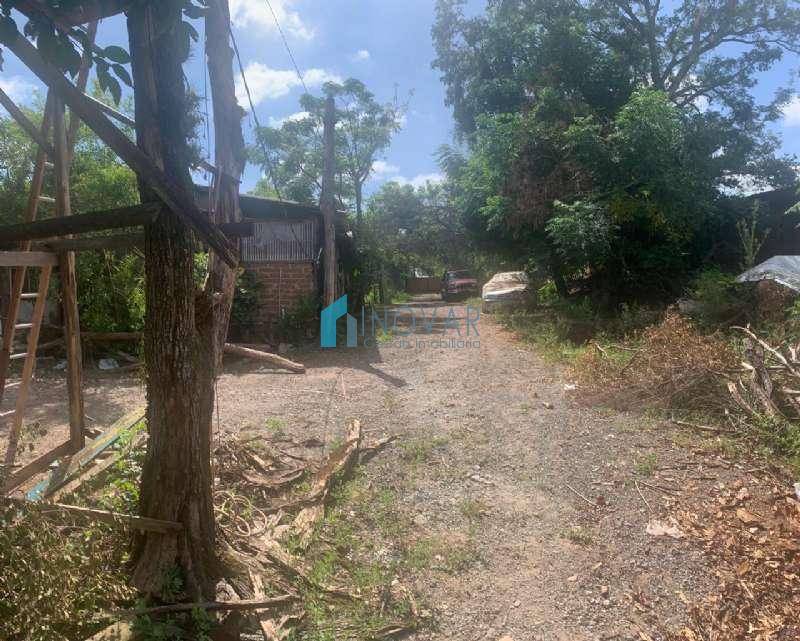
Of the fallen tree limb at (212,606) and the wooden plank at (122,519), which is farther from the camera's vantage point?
the wooden plank at (122,519)

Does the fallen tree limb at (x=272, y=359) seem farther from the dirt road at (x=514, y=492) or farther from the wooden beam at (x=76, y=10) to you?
the wooden beam at (x=76, y=10)

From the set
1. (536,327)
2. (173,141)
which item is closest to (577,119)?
(536,327)

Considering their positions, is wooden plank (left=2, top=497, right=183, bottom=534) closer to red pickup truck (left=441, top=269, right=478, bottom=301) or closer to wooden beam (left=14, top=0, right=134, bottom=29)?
wooden beam (left=14, top=0, right=134, bottom=29)

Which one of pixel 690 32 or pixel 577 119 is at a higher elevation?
pixel 690 32

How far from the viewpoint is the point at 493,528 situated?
152 inches

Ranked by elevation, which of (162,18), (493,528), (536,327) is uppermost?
(162,18)

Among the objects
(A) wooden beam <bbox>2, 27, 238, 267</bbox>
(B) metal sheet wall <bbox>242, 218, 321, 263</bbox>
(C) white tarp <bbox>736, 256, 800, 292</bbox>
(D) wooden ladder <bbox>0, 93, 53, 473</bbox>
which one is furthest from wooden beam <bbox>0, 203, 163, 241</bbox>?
(C) white tarp <bbox>736, 256, 800, 292</bbox>

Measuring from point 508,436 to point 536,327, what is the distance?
6.84 m

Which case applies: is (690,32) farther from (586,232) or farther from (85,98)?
(85,98)

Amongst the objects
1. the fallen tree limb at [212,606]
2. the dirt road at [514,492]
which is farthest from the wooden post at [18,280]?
the fallen tree limb at [212,606]

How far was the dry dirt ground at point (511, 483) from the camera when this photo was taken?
3.02m

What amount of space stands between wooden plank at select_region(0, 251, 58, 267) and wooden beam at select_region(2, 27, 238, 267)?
1575 mm

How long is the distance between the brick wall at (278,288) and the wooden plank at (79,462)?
6.79 metres

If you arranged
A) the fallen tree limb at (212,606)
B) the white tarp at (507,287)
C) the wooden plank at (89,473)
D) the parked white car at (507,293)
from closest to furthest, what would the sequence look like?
the fallen tree limb at (212,606) → the wooden plank at (89,473) → the parked white car at (507,293) → the white tarp at (507,287)
